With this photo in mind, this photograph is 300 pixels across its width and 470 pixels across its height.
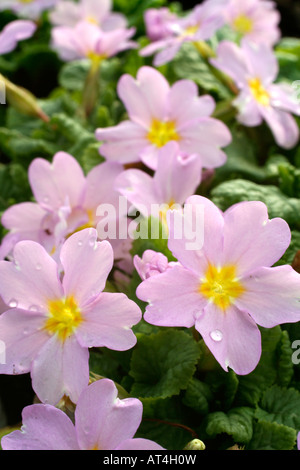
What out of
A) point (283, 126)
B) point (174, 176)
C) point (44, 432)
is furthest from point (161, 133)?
point (44, 432)

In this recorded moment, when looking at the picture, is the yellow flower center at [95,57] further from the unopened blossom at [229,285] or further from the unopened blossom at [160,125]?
the unopened blossom at [229,285]

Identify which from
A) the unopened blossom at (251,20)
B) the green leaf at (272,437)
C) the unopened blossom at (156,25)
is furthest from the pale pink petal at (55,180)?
the unopened blossom at (251,20)

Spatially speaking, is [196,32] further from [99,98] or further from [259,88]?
Answer: [99,98]

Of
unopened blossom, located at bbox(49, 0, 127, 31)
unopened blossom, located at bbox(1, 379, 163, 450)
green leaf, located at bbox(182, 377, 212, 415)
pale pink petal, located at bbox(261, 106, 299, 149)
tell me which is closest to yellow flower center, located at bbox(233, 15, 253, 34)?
unopened blossom, located at bbox(49, 0, 127, 31)

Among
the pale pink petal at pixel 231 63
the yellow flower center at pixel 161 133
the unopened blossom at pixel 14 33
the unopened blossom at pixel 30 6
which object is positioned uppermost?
the unopened blossom at pixel 14 33

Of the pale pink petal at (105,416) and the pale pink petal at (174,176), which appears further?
the pale pink petal at (174,176)

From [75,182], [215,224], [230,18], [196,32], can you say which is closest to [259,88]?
[196,32]

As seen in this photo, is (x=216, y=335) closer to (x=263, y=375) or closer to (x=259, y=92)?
(x=263, y=375)

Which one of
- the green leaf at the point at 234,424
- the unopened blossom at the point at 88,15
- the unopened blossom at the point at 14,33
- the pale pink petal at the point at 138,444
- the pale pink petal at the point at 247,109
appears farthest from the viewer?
the unopened blossom at the point at 88,15
